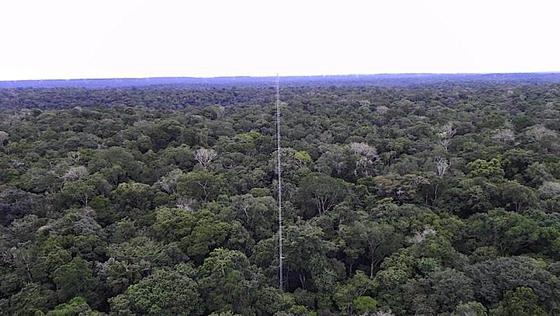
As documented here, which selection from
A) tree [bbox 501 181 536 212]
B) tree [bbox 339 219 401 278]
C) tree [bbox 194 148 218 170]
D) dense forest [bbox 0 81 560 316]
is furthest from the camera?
tree [bbox 194 148 218 170]

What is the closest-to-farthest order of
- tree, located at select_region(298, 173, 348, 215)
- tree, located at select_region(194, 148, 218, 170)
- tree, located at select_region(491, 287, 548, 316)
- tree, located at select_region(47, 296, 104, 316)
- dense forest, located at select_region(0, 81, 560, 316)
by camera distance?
tree, located at select_region(491, 287, 548, 316), tree, located at select_region(47, 296, 104, 316), dense forest, located at select_region(0, 81, 560, 316), tree, located at select_region(298, 173, 348, 215), tree, located at select_region(194, 148, 218, 170)

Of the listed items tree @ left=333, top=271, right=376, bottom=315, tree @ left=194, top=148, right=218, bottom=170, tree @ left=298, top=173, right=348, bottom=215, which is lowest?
tree @ left=333, top=271, right=376, bottom=315

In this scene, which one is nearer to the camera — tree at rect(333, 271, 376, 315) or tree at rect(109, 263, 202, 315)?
tree at rect(109, 263, 202, 315)

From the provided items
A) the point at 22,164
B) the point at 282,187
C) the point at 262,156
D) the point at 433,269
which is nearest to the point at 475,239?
the point at 433,269

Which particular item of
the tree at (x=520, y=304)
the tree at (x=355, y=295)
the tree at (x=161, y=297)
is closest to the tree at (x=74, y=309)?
the tree at (x=161, y=297)

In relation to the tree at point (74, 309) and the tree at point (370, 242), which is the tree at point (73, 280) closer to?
the tree at point (74, 309)

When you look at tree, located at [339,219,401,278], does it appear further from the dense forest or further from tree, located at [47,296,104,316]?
tree, located at [47,296,104,316]

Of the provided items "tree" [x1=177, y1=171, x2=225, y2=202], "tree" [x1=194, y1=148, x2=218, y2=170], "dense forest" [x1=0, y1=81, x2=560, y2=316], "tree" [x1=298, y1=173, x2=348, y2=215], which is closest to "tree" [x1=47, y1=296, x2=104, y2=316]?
"dense forest" [x1=0, y1=81, x2=560, y2=316]

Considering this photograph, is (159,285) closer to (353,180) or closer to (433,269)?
(433,269)
